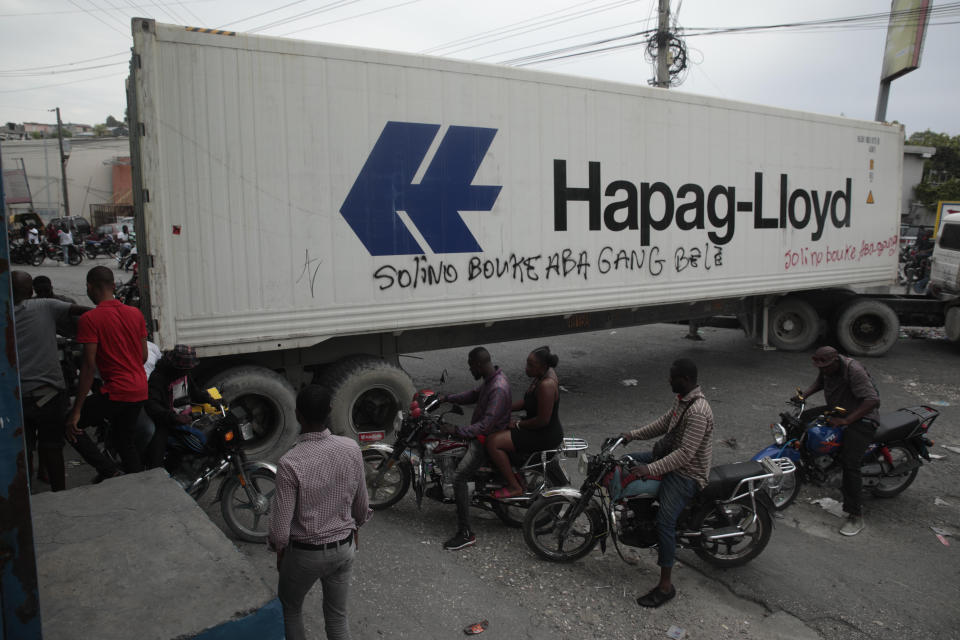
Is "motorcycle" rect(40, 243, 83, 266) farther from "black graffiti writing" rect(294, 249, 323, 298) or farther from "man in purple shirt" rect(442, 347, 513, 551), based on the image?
"man in purple shirt" rect(442, 347, 513, 551)

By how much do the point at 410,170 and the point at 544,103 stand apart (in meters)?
1.79

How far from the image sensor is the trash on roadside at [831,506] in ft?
16.5

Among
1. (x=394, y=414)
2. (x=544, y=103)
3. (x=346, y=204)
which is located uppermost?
(x=544, y=103)

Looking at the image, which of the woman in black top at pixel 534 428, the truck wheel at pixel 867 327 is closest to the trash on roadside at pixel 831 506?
the woman in black top at pixel 534 428

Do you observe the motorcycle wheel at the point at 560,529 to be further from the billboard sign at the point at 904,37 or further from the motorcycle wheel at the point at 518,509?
the billboard sign at the point at 904,37

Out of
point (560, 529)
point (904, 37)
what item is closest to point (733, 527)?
point (560, 529)

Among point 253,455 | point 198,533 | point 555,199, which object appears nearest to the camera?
point 198,533

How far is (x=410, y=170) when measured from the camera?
610 centimetres

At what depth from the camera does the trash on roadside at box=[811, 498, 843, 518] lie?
504 cm

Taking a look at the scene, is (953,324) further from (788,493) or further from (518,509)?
(518,509)

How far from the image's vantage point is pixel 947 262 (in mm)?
10836

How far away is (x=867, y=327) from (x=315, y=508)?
10.7m

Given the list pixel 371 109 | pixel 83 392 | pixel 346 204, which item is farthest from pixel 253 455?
pixel 371 109

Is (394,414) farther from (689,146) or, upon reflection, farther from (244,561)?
(689,146)
